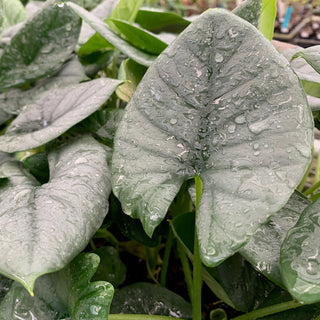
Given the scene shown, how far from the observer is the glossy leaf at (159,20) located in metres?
1.02

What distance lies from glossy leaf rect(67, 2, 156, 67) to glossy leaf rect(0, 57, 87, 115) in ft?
0.52

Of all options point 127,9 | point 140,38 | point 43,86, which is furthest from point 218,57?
point 43,86

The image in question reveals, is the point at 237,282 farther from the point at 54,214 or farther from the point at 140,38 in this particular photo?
the point at 140,38

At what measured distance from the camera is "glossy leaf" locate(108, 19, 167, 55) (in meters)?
0.70

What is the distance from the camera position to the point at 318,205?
0.43 m

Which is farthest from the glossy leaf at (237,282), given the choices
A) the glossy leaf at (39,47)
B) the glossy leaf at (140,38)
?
the glossy leaf at (39,47)

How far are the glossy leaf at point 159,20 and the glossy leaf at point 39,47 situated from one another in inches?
10.2

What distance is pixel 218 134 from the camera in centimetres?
46

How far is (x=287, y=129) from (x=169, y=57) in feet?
0.56

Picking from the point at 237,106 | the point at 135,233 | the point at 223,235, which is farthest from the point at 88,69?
the point at 223,235

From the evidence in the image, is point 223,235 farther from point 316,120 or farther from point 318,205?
point 316,120

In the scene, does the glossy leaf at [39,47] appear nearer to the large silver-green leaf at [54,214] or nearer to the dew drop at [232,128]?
the large silver-green leaf at [54,214]

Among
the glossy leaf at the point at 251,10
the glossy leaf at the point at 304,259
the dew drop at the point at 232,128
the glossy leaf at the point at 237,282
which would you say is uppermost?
the glossy leaf at the point at 251,10

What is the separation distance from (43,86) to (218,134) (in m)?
0.56
